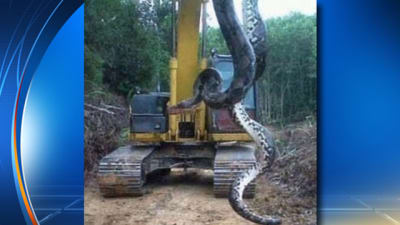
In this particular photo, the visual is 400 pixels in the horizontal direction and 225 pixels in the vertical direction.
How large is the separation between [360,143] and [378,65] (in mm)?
472

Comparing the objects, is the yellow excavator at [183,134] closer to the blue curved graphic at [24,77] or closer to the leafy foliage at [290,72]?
the leafy foliage at [290,72]

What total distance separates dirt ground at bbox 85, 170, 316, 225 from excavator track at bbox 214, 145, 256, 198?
0.04m

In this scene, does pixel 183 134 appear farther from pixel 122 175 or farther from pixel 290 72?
pixel 290 72

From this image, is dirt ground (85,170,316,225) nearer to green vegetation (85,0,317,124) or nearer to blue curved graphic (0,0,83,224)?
blue curved graphic (0,0,83,224)

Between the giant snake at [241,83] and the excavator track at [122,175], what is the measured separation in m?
0.46

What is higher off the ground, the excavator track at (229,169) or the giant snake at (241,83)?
the giant snake at (241,83)

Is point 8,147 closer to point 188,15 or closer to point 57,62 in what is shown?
point 57,62

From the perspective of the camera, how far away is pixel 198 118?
113 inches

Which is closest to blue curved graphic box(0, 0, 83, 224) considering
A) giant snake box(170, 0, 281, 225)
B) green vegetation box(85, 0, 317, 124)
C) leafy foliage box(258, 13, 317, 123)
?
green vegetation box(85, 0, 317, 124)

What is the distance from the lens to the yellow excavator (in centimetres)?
283

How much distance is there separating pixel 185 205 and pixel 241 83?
821 millimetres

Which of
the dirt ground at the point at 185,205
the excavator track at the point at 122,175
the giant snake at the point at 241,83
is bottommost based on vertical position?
the dirt ground at the point at 185,205

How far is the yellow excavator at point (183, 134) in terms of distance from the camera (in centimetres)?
283

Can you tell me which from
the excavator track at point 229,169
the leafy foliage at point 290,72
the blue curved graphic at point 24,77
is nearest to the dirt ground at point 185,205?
the excavator track at point 229,169
